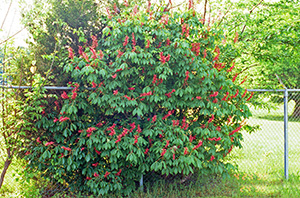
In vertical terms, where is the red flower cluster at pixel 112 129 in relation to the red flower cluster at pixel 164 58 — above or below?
below

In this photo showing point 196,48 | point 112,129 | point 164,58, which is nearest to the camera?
point 164,58

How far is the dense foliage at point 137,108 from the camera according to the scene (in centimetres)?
362

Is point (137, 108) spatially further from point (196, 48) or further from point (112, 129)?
point (196, 48)

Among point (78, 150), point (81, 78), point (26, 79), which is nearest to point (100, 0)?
point (81, 78)

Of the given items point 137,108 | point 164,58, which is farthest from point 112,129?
point 164,58

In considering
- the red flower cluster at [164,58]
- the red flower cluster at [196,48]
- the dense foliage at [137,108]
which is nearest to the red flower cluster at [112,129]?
the dense foliage at [137,108]

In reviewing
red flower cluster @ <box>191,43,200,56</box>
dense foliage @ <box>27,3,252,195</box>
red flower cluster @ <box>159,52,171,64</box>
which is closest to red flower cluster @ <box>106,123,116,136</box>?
dense foliage @ <box>27,3,252,195</box>

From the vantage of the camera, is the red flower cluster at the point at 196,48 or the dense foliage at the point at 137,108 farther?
the red flower cluster at the point at 196,48

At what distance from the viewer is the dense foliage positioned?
3.62 meters

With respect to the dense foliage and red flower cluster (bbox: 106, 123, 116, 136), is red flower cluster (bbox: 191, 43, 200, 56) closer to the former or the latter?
the dense foliage

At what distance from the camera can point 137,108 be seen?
11.9ft

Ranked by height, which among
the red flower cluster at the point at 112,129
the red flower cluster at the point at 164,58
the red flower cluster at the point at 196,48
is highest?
the red flower cluster at the point at 196,48

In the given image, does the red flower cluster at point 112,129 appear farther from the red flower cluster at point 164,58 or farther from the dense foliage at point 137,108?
the red flower cluster at point 164,58

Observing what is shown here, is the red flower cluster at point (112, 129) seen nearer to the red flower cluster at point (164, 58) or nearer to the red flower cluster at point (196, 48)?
the red flower cluster at point (164, 58)
